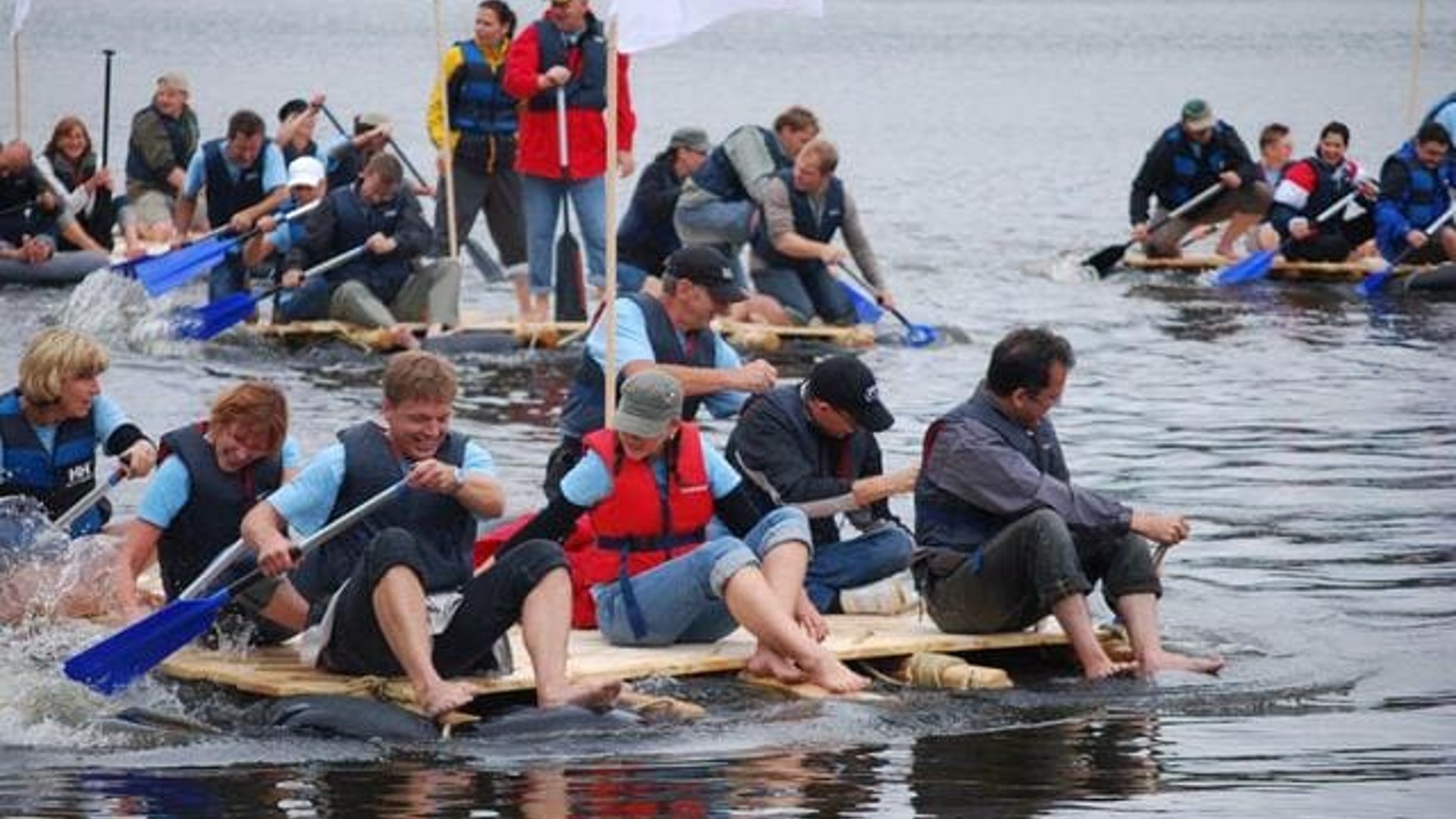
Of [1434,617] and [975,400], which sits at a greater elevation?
[975,400]

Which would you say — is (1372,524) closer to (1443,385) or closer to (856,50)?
(1443,385)

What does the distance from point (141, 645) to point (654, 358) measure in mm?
3272

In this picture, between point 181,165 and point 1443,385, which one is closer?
point 1443,385

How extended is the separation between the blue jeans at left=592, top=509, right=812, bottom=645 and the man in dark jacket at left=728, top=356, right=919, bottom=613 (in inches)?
22.2

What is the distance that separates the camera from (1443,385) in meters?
22.0

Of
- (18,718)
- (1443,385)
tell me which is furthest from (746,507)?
(1443,385)

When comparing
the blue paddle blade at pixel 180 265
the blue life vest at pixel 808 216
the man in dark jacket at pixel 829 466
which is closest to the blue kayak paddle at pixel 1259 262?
the blue life vest at pixel 808 216

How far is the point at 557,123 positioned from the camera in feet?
74.4

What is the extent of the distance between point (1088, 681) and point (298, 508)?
2.86m

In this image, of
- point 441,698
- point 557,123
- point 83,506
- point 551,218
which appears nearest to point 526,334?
point 551,218

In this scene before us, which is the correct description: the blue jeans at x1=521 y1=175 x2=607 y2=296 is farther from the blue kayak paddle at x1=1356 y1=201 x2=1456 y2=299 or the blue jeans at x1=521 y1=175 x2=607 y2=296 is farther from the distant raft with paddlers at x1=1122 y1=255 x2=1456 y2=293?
the distant raft with paddlers at x1=1122 y1=255 x2=1456 y2=293

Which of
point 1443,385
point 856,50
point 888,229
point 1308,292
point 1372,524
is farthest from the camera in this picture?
point 856,50

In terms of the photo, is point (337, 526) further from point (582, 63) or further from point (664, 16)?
point (582, 63)

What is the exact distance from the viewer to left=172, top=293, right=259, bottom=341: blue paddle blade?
2252 cm
